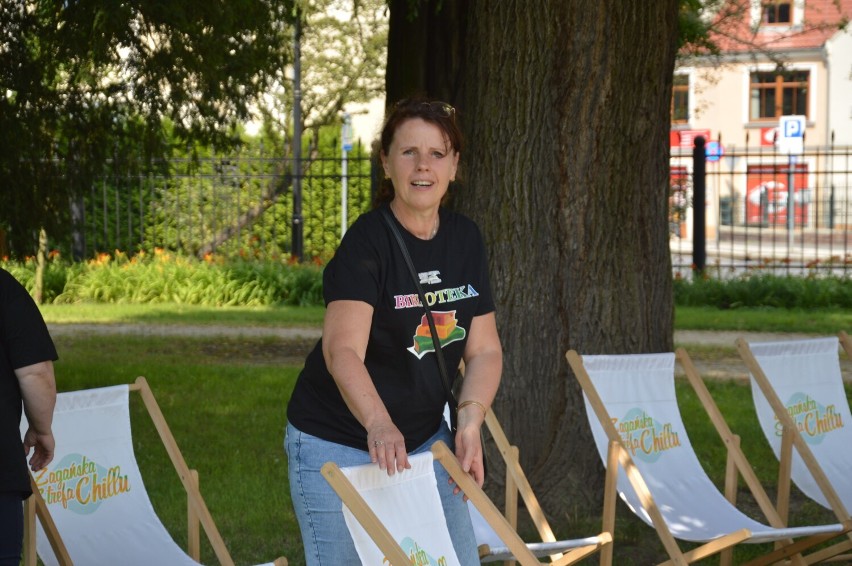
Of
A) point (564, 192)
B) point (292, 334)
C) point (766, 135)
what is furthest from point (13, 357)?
point (766, 135)

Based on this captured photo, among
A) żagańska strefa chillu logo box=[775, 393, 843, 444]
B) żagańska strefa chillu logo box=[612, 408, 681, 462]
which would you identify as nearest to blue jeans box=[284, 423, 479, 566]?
żagańska strefa chillu logo box=[612, 408, 681, 462]

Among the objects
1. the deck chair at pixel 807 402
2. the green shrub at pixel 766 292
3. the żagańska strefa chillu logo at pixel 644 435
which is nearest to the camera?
the żagańska strefa chillu logo at pixel 644 435

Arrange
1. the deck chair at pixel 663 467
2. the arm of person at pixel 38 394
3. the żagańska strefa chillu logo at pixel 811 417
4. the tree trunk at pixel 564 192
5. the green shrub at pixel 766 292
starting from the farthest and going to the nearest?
the green shrub at pixel 766 292 < the żagańska strefa chillu logo at pixel 811 417 < the tree trunk at pixel 564 192 < the deck chair at pixel 663 467 < the arm of person at pixel 38 394

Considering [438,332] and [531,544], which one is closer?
[438,332]

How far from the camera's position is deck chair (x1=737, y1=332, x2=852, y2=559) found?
5.37 meters

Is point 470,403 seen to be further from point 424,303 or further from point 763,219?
point 763,219

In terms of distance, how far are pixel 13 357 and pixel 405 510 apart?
1033 millimetres

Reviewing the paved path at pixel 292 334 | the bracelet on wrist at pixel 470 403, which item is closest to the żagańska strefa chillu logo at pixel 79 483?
the bracelet on wrist at pixel 470 403

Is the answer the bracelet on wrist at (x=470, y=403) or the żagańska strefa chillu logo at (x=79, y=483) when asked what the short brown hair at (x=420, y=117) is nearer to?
the bracelet on wrist at (x=470, y=403)

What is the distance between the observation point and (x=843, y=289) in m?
14.2

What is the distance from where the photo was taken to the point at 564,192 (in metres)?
5.60

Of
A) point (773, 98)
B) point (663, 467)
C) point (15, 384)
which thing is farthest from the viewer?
point (773, 98)

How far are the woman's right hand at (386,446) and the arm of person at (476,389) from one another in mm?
280

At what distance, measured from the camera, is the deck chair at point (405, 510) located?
2.92m
